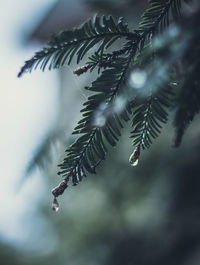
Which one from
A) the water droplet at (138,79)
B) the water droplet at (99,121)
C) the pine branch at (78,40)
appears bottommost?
the water droplet at (138,79)

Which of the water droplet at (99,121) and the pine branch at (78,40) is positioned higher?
the pine branch at (78,40)

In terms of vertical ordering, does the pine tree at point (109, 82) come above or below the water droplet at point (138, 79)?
above

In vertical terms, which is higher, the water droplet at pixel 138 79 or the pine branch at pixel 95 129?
the pine branch at pixel 95 129

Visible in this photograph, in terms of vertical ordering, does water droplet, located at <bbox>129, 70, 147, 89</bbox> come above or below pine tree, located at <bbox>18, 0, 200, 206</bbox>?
below

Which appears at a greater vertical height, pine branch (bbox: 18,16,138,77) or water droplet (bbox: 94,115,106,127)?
pine branch (bbox: 18,16,138,77)

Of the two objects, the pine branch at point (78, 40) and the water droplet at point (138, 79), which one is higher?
the pine branch at point (78, 40)

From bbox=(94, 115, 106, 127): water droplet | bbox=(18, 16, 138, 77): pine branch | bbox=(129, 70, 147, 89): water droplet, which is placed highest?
bbox=(18, 16, 138, 77): pine branch

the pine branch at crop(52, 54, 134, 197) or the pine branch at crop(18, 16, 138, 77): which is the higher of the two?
the pine branch at crop(18, 16, 138, 77)

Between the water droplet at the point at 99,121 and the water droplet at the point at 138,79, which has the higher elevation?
the water droplet at the point at 99,121

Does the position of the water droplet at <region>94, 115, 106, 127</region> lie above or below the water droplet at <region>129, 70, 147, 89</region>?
above

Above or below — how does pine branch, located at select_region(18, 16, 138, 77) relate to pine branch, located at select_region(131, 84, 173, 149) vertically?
above

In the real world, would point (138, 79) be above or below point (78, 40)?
below

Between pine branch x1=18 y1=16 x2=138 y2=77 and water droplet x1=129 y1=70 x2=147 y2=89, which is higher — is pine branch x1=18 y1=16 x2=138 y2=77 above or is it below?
above
